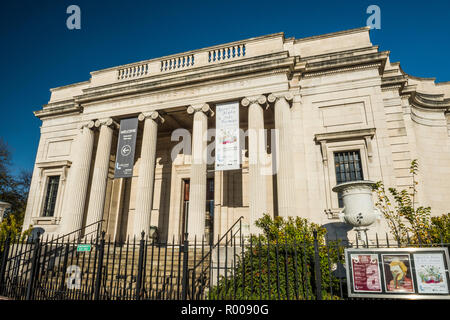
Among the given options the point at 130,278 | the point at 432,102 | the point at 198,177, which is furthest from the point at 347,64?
the point at 130,278

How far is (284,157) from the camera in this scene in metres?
13.1

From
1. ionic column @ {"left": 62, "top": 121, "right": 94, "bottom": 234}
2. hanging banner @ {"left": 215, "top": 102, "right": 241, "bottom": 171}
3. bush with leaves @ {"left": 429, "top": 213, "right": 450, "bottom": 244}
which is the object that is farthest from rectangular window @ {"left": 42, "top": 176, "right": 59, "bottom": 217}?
bush with leaves @ {"left": 429, "top": 213, "right": 450, "bottom": 244}

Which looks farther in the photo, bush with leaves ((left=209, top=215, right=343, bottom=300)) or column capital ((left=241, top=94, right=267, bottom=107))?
column capital ((left=241, top=94, right=267, bottom=107))

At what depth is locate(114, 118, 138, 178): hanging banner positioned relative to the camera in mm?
14836

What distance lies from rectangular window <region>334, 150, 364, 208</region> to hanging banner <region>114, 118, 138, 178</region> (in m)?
10.1

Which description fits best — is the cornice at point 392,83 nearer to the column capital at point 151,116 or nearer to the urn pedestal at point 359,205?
the urn pedestal at point 359,205

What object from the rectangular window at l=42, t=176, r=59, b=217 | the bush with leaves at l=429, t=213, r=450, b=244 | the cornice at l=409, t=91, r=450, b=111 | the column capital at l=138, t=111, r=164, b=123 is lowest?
the bush with leaves at l=429, t=213, r=450, b=244

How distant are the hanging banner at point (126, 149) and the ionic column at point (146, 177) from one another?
56 cm

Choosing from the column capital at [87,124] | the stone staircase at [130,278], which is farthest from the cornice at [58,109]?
the stone staircase at [130,278]

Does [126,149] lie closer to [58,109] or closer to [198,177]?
[198,177]

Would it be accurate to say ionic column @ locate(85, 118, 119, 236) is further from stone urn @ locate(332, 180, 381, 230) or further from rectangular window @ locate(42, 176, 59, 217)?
stone urn @ locate(332, 180, 381, 230)

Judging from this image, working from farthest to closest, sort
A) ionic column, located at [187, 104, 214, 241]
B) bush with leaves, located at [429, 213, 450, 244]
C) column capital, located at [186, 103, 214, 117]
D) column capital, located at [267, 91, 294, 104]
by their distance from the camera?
column capital, located at [186, 103, 214, 117], column capital, located at [267, 91, 294, 104], ionic column, located at [187, 104, 214, 241], bush with leaves, located at [429, 213, 450, 244]

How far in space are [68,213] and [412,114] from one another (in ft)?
62.1

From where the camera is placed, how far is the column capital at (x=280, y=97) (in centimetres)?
1393
